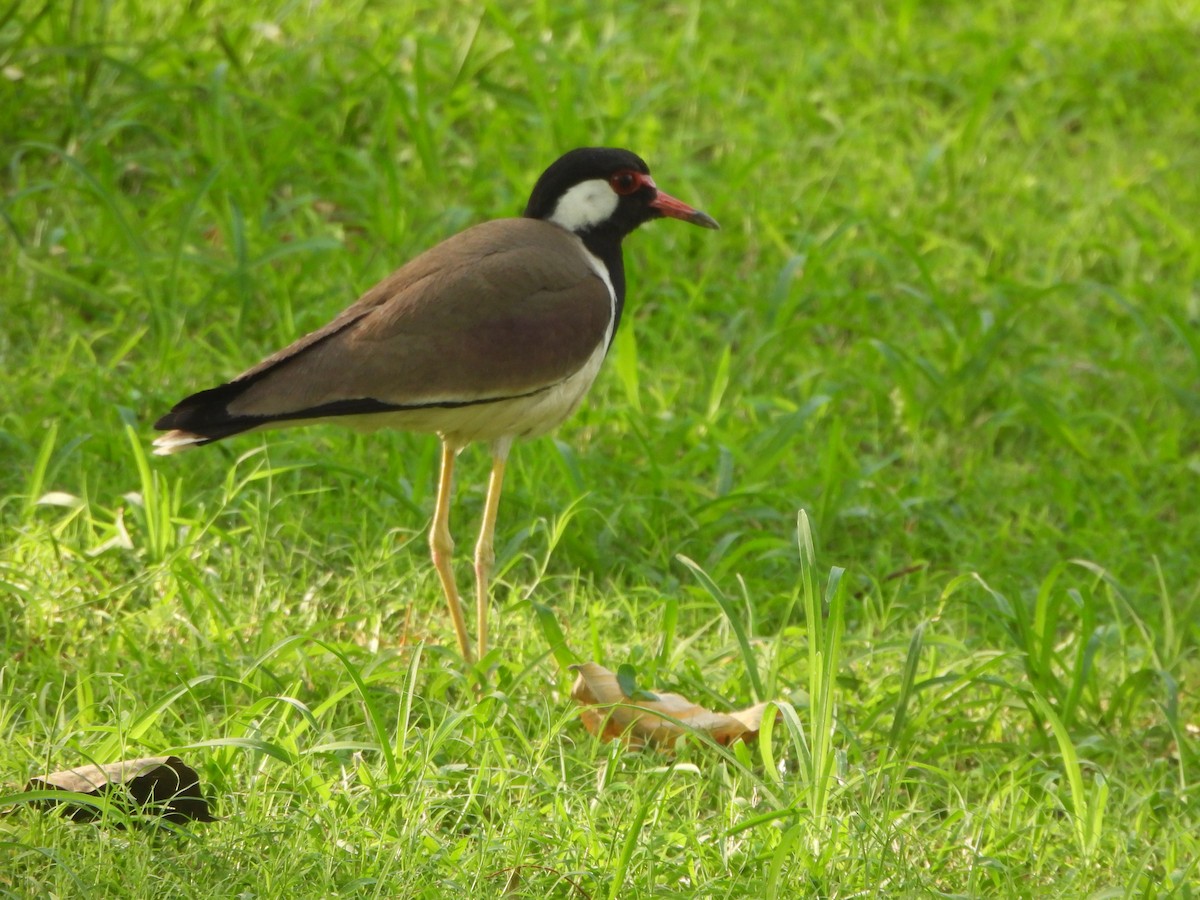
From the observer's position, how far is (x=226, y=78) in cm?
630

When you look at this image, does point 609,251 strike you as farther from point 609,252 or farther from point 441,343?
point 441,343

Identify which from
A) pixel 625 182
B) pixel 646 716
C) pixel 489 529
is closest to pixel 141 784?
pixel 646 716

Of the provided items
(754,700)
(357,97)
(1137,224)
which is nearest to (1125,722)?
(754,700)

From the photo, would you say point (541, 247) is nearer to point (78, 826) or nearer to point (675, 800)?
point (675, 800)

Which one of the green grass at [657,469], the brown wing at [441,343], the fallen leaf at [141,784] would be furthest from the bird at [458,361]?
the fallen leaf at [141,784]

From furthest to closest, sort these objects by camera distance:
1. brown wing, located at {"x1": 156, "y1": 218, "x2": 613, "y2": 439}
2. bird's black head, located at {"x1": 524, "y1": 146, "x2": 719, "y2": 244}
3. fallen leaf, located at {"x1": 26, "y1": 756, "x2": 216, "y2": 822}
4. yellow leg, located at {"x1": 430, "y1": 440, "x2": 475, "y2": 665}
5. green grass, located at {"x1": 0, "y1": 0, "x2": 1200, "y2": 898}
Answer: bird's black head, located at {"x1": 524, "y1": 146, "x2": 719, "y2": 244} → yellow leg, located at {"x1": 430, "y1": 440, "x2": 475, "y2": 665} → brown wing, located at {"x1": 156, "y1": 218, "x2": 613, "y2": 439} → green grass, located at {"x1": 0, "y1": 0, "x2": 1200, "y2": 898} → fallen leaf, located at {"x1": 26, "y1": 756, "x2": 216, "y2": 822}

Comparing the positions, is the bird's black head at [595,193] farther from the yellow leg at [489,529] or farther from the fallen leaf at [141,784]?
the fallen leaf at [141,784]

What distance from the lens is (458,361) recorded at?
4.05 metres

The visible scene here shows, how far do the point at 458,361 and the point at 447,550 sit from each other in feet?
1.72

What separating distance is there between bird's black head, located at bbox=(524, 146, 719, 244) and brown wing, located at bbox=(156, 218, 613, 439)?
22cm

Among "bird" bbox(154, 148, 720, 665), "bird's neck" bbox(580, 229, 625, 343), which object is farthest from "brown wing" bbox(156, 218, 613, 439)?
"bird's neck" bbox(580, 229, 625, 343)

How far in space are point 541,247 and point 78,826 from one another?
196cm

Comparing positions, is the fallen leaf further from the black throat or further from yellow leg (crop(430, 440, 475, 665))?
the black throat

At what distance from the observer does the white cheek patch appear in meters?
4.53
